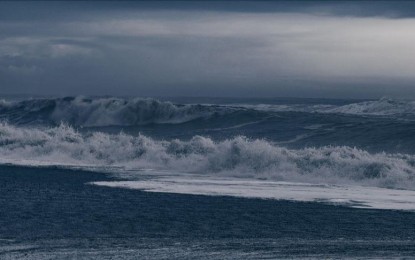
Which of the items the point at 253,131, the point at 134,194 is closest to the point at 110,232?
the point at 134,194

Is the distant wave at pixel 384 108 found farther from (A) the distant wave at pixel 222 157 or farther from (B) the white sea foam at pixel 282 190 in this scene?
(B) the white sea foam at pixel 282 190

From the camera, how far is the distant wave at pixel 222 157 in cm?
2323

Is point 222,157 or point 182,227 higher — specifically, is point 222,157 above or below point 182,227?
above

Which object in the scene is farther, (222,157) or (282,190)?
(222,157)

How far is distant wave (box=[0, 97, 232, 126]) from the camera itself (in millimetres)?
47125

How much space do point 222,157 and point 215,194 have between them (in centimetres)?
758

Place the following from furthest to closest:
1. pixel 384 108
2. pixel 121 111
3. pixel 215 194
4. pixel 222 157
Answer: pixel 384 108 → pixel 121 111 → pixel 222 157 → pixel 215 194

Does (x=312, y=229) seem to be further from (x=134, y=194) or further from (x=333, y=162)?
(x=333, y=162)

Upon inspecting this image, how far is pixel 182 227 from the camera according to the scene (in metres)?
13.8

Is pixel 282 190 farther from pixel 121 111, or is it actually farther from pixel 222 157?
pixel 121 111

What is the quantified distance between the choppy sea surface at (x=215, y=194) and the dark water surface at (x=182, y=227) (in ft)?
0.07

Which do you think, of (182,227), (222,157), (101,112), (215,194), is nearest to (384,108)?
(101,112)

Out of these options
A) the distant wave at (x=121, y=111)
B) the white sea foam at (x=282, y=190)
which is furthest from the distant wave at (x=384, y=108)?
the white sea foam at (x=282, y=190)

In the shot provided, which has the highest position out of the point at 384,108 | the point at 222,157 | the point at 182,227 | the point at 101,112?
the point at 384,108
